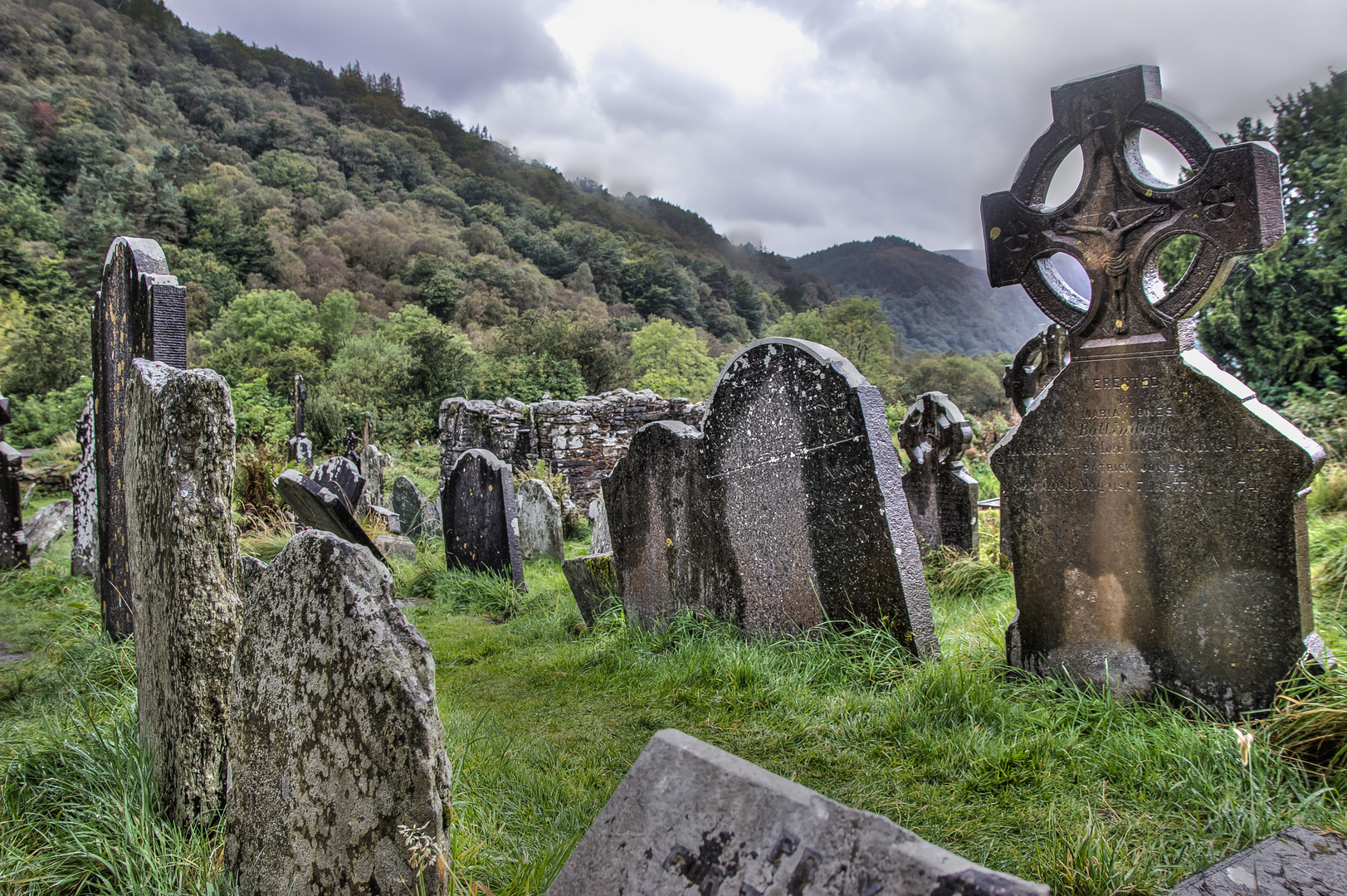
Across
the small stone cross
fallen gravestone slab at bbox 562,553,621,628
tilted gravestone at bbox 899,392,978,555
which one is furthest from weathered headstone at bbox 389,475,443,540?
the small stone cross

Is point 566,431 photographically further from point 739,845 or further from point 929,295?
point 929,295

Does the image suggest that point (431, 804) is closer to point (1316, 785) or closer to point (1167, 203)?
point (1316, 785)

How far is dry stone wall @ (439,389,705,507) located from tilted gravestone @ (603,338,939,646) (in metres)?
8.58

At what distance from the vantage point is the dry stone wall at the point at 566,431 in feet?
44.1

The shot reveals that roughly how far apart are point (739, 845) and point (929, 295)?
8549 centimetres

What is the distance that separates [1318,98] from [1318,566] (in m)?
11.4

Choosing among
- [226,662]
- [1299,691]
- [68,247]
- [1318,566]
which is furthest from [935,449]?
[68,247]

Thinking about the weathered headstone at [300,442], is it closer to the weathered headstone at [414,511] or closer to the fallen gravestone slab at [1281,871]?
the weathered headstone at [414,511]

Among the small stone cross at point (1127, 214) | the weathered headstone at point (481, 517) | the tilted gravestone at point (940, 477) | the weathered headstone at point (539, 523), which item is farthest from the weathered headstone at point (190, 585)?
the weathered headstone at point (539, 523)

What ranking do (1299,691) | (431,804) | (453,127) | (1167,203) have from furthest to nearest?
(453,127), (1167,203), (1299,691), (431,804)

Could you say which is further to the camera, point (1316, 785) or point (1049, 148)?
point (1049, 148)

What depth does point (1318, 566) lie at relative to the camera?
3924mm

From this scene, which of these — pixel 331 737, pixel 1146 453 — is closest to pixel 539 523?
pixel 1146 453

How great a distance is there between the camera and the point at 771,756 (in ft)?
8.30
